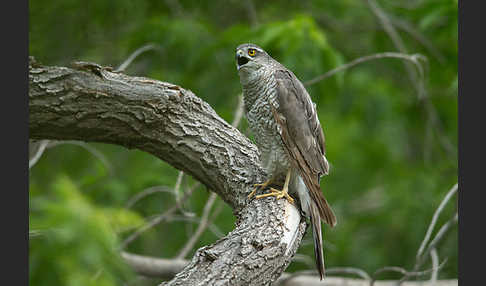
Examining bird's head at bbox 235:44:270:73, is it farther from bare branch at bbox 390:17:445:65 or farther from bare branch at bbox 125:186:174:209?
bare branch at bbox 390:17:445:65

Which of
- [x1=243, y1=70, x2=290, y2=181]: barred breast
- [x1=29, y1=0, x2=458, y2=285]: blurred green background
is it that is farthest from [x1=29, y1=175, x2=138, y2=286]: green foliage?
[x1=243, y1=70, x2=290, y2=181]: barred breast

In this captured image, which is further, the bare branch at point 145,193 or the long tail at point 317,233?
the bare branch at point 145,193

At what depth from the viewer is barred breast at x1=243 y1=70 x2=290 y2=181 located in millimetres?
3115

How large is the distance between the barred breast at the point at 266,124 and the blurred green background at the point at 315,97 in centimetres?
95

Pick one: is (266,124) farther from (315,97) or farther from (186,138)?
(315,97)

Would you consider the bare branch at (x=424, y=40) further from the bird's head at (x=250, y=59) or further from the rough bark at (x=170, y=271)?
the bird's head at (x=250, y=59)

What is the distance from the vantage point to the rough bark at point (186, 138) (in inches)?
97.8

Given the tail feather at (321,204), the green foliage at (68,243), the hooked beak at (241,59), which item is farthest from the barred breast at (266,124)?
the green foliage at (68,243)

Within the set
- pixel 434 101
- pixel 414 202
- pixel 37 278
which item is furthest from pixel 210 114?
pixel 434 101

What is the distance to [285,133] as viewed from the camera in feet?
10.0

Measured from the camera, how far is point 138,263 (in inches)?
166

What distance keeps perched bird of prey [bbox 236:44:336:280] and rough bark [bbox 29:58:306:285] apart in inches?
4.8

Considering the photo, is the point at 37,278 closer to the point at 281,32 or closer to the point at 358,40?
the point at 281,32

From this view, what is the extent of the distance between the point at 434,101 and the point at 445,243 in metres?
1.80
